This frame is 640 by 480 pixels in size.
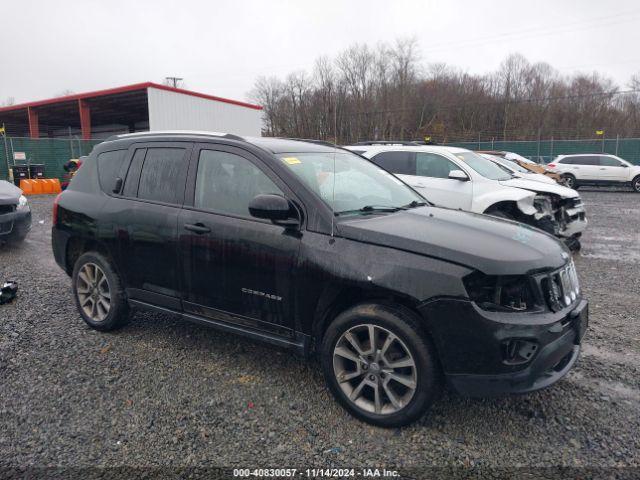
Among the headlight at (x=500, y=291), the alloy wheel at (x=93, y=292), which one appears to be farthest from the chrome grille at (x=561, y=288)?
the alloy wheel at (x=93, y=292)

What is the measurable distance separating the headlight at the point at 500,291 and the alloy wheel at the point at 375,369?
53cm

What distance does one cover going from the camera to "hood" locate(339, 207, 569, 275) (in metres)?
2.79

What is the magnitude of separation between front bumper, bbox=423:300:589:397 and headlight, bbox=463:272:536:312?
6 centimetres

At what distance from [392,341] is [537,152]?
1405 inches

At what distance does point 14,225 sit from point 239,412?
702 cm

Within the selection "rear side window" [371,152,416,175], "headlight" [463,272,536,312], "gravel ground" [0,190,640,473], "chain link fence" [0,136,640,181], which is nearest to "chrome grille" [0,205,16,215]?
"gravel ground" [0,190,640,473]

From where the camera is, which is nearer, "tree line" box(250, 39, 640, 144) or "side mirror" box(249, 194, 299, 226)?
"side mirror" box(249, 194, 299, 226)

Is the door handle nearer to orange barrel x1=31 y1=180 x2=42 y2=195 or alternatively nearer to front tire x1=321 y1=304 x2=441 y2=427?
front tire x1=321 y1=304 x2=441 y2=427

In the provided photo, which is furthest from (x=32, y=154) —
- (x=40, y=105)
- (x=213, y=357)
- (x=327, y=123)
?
(x=327, y=123)

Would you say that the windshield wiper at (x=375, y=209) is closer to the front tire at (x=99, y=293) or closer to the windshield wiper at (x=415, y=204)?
the windshield wiper at (x=415, y=204)

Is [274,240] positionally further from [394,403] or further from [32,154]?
[32,154]

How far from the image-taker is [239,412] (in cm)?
319

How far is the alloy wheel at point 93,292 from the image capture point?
4.46m

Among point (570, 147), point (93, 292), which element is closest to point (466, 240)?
point (93, 292)
